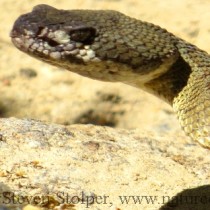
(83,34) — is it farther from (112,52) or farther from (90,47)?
(112,52)

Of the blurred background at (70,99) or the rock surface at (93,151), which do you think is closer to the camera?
the rock surface at (93,151)

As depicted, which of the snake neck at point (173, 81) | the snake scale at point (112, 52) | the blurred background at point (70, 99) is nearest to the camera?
the snake scale at point (112, 52)

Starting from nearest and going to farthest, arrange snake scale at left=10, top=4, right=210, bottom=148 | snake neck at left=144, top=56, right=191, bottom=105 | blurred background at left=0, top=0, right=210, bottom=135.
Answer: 1. snake scale at left=10, top=4, right=210, bottom=148
2. snake neck at left=144, top=56, right=191, bottom=105
3. blurred background at left=0, top=0, right=210, bottom=135

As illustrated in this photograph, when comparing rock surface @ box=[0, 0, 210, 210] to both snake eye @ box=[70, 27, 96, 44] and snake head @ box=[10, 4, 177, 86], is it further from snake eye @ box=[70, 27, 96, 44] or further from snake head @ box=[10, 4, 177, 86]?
snake eye @ box=[70, 27, 96, 44]

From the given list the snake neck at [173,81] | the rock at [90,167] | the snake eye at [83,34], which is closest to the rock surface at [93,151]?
the rock at [90,167]

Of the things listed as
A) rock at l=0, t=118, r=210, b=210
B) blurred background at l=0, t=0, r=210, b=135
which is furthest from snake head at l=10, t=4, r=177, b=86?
blurred background at l=0, t=0, r=210, b=135

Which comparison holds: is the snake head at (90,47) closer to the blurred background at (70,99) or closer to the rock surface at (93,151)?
the rock surface at (93,151)
